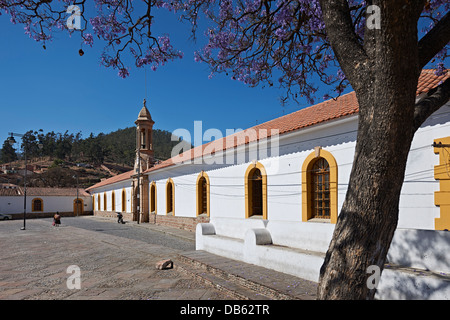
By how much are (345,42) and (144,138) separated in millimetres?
21797

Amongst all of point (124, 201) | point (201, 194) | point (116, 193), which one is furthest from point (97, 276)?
point (116, 193)

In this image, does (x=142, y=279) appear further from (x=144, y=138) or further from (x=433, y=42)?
(x=144, y=138)

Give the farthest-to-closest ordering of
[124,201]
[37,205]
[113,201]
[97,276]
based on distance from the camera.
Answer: [37,205] < [113,201] < [124,201] < [97,276]

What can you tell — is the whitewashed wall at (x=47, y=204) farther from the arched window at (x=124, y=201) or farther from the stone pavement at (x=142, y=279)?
the stone pavement at (x=142, y=279)

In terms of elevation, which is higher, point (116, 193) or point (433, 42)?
point (433, 42)

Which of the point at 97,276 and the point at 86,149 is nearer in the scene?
the point at 97,276

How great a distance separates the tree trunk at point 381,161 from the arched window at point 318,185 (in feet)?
19.3

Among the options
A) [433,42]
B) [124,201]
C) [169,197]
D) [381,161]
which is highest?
[433,42]

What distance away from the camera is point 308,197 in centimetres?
869

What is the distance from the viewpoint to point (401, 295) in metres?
3.78

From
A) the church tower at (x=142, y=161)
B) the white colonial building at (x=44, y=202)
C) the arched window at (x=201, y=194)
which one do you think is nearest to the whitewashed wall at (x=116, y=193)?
the church tower at (x=142, y=161)
